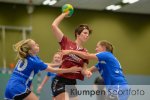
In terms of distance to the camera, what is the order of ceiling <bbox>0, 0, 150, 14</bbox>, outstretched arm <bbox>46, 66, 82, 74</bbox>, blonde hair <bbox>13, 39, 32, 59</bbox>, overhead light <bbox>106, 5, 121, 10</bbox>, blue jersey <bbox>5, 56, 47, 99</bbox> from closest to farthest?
blue jersey <bbox>5, 56, 47, 99</bbox>
blonde hair <bbox>13, 39, 32, 59</bbox>
outstretched arm <bbox>46, 66, 82, 74</bbox>
ceiling <bbox>0, 0, 150, 14</bbox>
overhead light <bbox>106, 5, 121, 10</bbox>

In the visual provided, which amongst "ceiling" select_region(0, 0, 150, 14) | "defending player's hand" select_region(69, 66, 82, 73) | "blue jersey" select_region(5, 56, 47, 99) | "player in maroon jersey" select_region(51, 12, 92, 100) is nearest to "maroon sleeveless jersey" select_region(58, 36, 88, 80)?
"player in maroon jersey" select_region(51, 12, 92, 100)

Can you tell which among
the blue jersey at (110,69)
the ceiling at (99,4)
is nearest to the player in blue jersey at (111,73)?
the blue jersey at (110,69)

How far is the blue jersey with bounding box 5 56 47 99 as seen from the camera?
4.96 meters

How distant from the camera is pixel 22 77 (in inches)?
199

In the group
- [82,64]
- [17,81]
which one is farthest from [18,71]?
[82,64]

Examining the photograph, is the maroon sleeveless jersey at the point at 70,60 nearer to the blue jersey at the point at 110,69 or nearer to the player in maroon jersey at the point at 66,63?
the player in maroon jersey at the point at 66,63

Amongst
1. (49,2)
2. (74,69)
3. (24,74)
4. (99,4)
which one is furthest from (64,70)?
(99,4)

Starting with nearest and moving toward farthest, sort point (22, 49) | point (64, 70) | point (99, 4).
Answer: point (22, 49)
point (64, 70)
point (99, 4)

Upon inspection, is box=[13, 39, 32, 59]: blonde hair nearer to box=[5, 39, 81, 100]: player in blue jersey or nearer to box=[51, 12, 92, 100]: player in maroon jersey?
box=[5, 39, 81, 100]: player in blue jersey

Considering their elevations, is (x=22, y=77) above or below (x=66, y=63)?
below

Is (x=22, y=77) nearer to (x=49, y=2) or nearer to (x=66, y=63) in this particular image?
(x=66, y=63)

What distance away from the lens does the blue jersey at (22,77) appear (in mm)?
4957

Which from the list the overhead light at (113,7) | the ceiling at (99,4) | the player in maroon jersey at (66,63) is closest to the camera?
the player in maroon jersey at (66,63)

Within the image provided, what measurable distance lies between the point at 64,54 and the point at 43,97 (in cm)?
735
